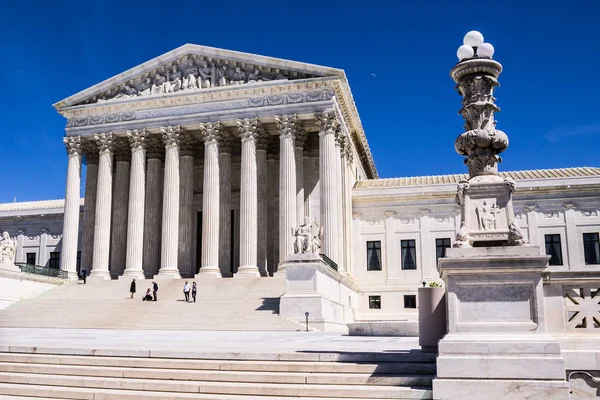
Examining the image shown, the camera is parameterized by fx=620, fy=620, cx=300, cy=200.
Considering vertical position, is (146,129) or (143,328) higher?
(146,129)

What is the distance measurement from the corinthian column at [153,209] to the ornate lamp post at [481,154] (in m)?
40.6

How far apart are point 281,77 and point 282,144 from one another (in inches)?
200

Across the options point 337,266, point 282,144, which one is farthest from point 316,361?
point 282,144

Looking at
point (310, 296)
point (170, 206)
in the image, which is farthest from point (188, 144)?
A: point (310, 296)

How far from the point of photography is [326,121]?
142 ft

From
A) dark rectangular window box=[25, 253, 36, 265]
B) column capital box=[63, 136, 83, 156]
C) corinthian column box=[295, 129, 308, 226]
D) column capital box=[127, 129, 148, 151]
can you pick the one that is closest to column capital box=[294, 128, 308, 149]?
corinthian column box=[295, 129, 308, 226]

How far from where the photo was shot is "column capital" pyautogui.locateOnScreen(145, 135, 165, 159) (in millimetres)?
49312

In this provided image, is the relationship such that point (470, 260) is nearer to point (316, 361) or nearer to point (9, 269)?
point (316, 361)

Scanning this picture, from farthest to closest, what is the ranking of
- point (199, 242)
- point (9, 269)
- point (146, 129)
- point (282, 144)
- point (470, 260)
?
point (199, 242) → point (146, 129) → point (282, 144) → point (9, 269) → point (470, 260)

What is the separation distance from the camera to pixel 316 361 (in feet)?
36.2

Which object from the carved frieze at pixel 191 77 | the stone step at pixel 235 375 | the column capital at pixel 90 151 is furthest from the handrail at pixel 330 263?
the stone step at pixel 235 375

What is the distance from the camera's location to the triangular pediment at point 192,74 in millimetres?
45031

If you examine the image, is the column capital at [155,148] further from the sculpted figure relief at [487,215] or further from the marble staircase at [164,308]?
the sculpted figure relief at [487,215]

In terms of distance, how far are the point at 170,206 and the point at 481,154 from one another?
1488 inches
